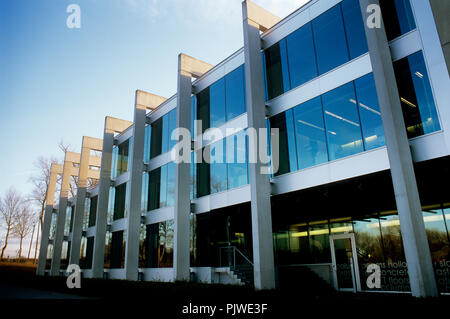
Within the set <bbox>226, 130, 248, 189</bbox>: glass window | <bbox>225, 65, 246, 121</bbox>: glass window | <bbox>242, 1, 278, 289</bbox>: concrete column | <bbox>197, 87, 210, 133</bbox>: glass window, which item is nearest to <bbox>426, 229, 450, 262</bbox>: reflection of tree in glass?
<bbox>242, 1, 278, 289</bbox>: concrete column

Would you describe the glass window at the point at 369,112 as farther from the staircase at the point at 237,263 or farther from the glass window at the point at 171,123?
the glass window at the point at 171,123

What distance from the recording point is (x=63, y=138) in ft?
158

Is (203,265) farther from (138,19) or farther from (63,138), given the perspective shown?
(63,138)

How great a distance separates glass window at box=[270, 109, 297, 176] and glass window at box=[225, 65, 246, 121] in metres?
2.82

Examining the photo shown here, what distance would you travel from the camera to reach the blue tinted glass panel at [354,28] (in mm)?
13594

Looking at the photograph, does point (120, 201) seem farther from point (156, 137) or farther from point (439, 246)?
point (439, 246)

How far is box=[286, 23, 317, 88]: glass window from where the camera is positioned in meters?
15.5

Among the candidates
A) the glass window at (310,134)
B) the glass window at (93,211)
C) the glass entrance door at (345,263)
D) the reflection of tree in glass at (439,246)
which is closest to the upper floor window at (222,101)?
the glass window at (310,134)

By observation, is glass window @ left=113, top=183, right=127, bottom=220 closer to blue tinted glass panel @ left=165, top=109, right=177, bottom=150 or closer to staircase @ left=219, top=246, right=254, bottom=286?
blue tinted glass panel @ left=165, top=109, right=177, bottom=150

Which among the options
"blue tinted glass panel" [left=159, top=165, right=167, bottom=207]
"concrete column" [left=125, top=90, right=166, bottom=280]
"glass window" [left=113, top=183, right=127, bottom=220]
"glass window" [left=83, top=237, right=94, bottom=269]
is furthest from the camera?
"glass window" [left=83, top=237, right=94, bottom=269]

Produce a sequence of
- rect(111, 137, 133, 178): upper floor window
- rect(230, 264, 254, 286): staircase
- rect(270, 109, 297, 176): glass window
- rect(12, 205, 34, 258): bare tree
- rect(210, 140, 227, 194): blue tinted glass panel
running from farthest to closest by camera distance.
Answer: rect(12, 205, 34, 258): bare tree → rect(111, 137, 133, 178): upper floor window → rect(210, 140, 227, 194): blue tinted glass panel → rect(230, 264, 254, 286): staircase → rect(270, 109, 297, 176): glass window

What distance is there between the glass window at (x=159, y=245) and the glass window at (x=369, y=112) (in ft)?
43.8
